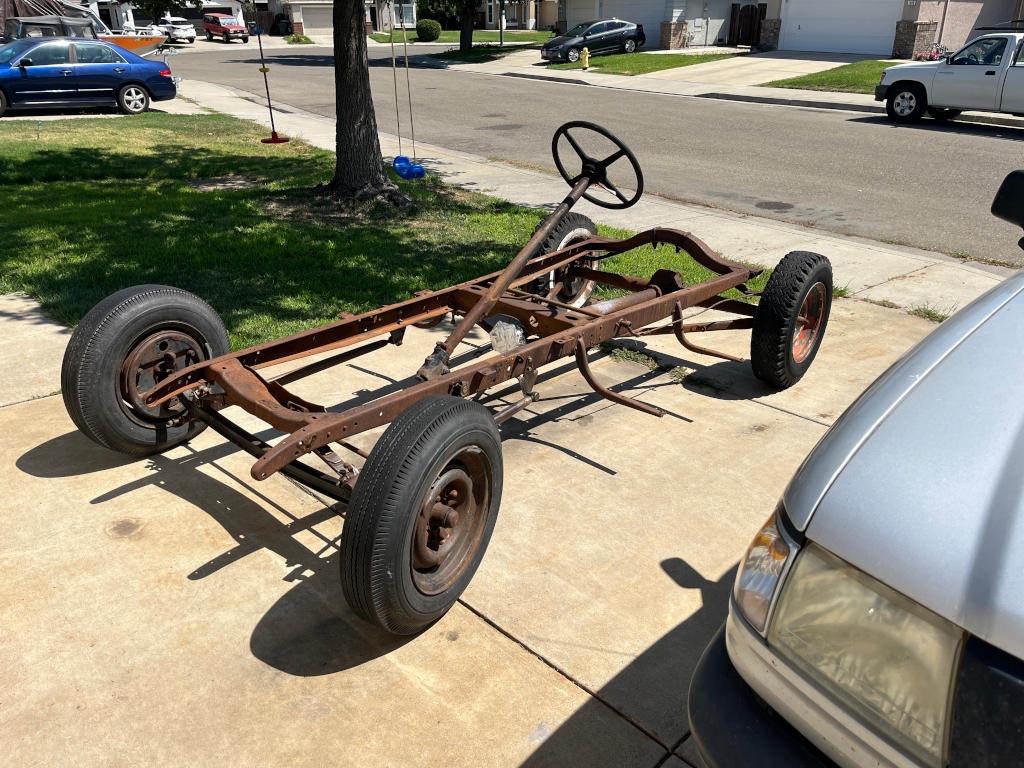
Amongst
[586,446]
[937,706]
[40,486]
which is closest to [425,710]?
[937,706]

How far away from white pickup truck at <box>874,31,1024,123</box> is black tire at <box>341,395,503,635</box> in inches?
645

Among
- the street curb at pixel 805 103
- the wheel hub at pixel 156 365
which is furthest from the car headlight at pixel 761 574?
the street curb at pixel 805 103

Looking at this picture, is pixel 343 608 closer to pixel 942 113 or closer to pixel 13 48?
pixel 942 113

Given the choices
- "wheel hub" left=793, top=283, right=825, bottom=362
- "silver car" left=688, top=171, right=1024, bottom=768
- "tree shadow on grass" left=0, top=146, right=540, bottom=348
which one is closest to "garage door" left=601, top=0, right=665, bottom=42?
"tree shadow on grass" left=0, top=146, right=540, bottom=348

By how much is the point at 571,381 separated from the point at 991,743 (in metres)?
3.90

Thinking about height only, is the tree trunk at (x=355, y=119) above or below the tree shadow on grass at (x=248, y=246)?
above

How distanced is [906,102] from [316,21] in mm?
53831

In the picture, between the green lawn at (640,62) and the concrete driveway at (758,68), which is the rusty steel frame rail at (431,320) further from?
the green lawn at (640,62)

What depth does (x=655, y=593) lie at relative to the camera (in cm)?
321

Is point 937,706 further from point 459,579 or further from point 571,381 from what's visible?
point 571,381

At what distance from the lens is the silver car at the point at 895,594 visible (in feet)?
4.56

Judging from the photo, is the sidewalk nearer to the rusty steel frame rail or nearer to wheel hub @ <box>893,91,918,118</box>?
wheel hub @ <box>893,91,918,118</box>

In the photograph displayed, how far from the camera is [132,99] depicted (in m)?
17.9

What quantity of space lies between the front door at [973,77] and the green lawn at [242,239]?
11.4m
